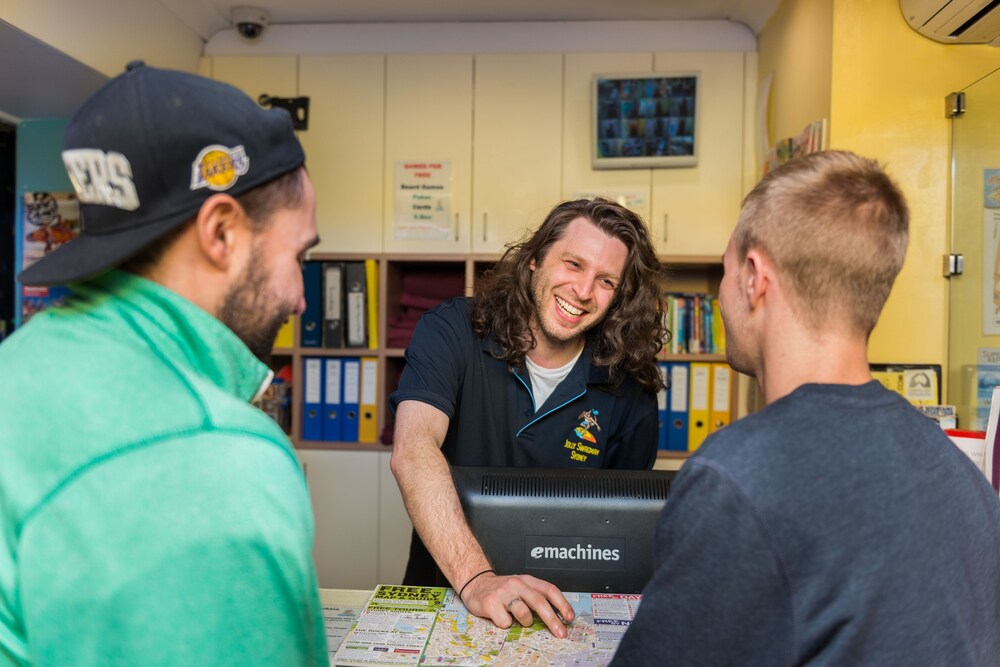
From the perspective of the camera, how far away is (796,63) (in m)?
2.61

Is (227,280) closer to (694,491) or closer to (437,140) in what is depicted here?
(694,491)

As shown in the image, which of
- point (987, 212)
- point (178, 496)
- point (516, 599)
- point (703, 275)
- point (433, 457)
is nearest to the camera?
point (178, 496)

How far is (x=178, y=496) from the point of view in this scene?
516 millimetres

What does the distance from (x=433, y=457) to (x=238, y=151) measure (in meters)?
0.88

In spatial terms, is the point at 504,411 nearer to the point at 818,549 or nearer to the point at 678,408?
the point at 818,549

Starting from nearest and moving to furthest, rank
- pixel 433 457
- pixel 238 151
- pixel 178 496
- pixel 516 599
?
pixel 178 496 < pixel 238 151 < pixel 516 599 < pixel 433 457

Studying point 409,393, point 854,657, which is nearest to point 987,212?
point 409,393

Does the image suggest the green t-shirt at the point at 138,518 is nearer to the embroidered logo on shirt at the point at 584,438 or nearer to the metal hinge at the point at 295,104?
the embroidered logo on shirt at the point at 584,438

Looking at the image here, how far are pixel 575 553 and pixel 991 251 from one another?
1.49 m

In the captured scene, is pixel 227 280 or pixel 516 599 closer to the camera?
pixel 227 280

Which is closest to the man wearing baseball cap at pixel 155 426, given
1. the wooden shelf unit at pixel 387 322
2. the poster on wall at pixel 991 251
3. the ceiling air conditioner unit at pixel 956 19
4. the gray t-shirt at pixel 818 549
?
the gray t-shirt at pixel 818 549

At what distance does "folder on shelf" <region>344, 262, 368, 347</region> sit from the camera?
322 centimetres

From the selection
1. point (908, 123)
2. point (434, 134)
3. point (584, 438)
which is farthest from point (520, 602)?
point (434, 134)

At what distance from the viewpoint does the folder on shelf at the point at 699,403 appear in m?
3.12
